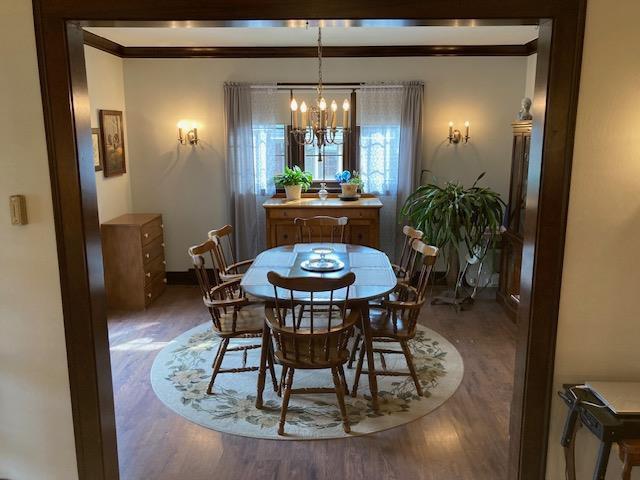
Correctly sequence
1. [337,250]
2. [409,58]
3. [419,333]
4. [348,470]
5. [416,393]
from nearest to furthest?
[348,470] < [416,393] < [337,250] < [419,333] < [409,58]

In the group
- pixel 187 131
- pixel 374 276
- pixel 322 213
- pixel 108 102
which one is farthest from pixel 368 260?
pixel 108 102

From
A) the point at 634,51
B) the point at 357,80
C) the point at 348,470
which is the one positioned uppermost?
the point at 357,80

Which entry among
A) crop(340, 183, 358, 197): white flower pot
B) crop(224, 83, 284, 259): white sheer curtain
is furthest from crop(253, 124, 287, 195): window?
crop(340, 183, 358, 197): white flower pot

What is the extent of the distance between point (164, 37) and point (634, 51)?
425 cm

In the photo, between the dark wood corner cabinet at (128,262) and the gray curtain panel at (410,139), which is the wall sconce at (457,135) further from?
the dark wood corner cabinet at (128,262)

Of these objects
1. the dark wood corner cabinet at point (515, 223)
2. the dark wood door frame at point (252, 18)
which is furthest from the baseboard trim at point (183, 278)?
the dark wood door frame at point (252, 18)

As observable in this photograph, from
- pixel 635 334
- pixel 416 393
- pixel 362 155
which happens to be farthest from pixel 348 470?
pixel 362 155

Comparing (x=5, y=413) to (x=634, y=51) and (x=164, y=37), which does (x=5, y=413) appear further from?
(x=164, y=37)

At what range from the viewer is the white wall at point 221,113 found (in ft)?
18.2

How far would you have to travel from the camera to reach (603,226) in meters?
1.98

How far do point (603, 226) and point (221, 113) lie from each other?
4.48 metres

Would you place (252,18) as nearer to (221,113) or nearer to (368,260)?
(368,260)

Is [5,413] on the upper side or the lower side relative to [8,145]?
lower

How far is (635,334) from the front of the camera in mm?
2078
